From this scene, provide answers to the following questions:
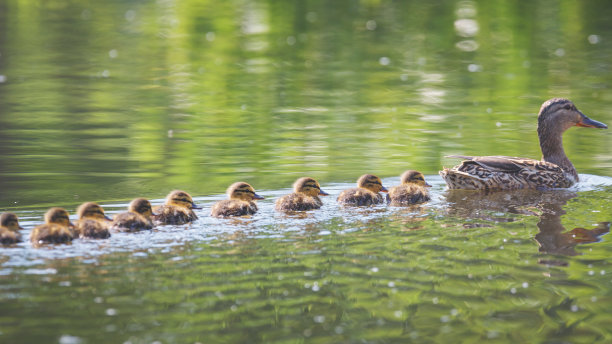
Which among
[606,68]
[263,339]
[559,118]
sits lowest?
[263,339]

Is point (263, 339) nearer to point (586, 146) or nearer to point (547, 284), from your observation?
point (547, 284)

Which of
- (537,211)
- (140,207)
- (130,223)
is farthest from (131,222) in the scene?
(537,211)

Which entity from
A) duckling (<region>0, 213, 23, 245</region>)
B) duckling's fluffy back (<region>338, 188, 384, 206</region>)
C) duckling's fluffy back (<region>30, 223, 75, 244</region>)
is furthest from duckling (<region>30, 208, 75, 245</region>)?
duckling's fluffy back (<region>338, 188, 384, 206</region>)

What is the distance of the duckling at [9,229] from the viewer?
5977mm

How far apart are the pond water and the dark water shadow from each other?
3 centimetres

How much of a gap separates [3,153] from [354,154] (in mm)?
4005

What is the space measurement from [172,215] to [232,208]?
518mm

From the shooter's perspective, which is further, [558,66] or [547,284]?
[558,66]

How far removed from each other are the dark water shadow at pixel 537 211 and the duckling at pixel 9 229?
3.35 metres

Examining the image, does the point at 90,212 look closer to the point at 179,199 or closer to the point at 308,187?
the point at 179,199

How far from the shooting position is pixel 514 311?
511 cm

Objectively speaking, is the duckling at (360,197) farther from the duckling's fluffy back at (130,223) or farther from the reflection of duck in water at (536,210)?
the duckling's fluffy back at (130,223)

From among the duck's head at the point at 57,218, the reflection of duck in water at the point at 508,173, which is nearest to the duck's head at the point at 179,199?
the duck's head at the point at 57,218

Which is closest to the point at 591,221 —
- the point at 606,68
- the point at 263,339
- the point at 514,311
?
the point at 514,311
